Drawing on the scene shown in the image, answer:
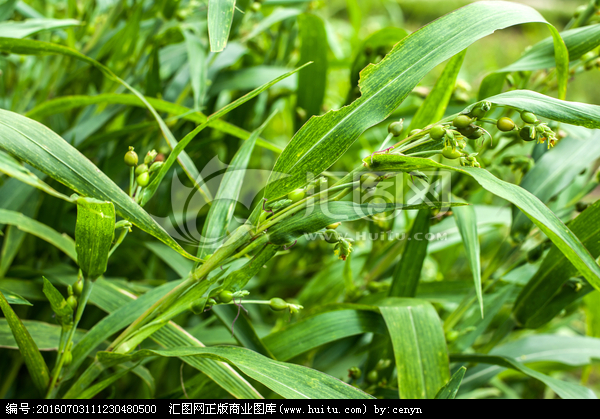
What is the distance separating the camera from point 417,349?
1.51 feet

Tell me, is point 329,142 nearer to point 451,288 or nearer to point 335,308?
point 335,308

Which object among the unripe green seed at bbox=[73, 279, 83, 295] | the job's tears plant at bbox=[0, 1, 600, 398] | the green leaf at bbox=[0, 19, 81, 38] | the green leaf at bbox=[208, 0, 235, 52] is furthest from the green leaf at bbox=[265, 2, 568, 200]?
the green leaf at bbox=[0, 19, 81, 38]

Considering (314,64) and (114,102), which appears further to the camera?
(314,64)

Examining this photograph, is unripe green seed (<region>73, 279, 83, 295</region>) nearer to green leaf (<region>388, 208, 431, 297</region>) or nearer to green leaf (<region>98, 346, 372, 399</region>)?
green leaf (<region>98, 346, 372, 399</region>)

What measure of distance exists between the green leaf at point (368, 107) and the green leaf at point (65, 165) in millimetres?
122

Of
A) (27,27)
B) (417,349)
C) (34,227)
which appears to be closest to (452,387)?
(417,349)

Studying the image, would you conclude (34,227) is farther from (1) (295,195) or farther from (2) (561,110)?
(2) (561,110)

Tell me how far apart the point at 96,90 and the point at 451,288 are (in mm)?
751

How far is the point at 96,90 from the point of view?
2.45 ft

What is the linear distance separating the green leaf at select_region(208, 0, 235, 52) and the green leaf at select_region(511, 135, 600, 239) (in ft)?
1.52

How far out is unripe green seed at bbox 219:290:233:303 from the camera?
350mm

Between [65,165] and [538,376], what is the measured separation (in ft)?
1.95

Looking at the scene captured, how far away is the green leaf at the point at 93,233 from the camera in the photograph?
1.05ft
